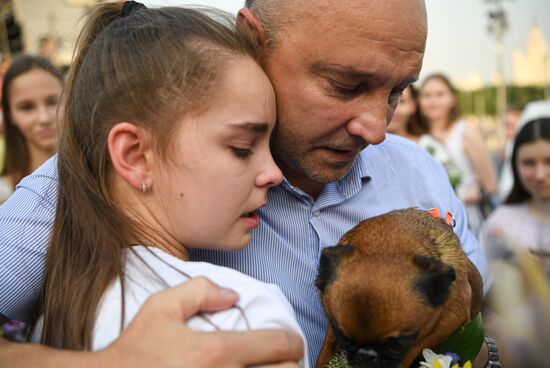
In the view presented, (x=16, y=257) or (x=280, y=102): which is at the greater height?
(x=280, y=102)

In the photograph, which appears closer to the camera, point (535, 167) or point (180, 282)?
point (180, 282)

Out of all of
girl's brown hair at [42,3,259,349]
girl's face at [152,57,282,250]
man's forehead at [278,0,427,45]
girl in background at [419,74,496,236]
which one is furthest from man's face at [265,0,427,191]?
girl in background at [419,74,496,236]

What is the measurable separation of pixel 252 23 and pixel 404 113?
6632 mm

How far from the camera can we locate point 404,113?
8812 mm

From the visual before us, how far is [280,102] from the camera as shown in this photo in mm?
2473

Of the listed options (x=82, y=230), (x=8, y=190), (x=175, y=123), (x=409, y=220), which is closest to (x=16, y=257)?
(x=82, y=230)

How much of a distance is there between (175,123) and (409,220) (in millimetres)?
1071

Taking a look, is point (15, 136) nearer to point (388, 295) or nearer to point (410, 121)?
point (388, 295)

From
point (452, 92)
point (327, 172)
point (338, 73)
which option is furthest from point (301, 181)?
point (452, 92)

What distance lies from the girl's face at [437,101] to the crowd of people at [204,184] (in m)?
6.44

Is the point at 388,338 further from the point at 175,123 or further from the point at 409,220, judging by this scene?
the point at 175,123

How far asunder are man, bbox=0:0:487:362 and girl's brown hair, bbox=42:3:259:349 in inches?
11.1

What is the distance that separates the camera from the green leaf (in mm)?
2234

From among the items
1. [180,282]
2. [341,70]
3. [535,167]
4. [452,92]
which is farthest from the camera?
[452,92]
